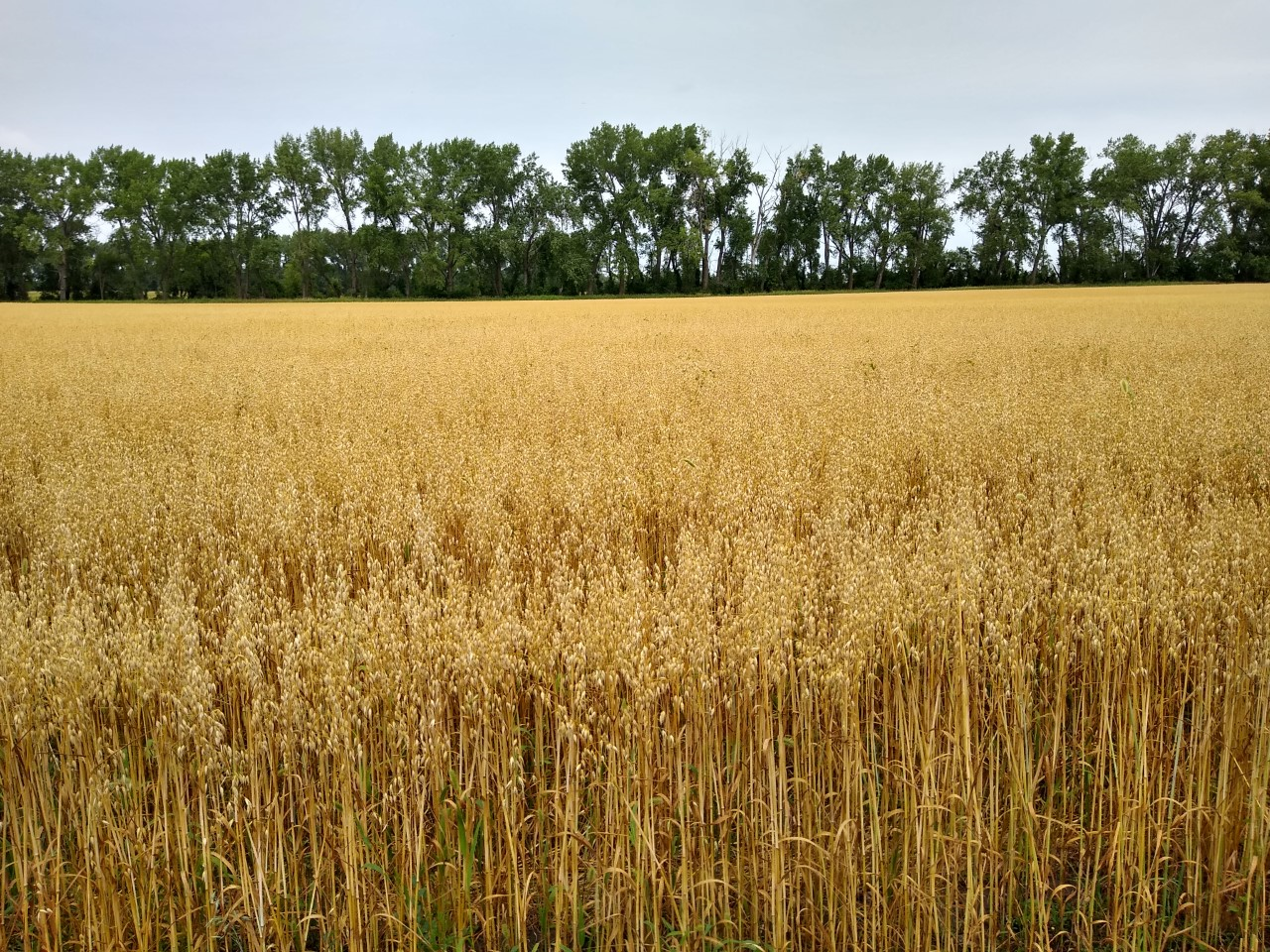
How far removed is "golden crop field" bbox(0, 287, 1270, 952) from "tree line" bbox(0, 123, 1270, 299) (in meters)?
66.9

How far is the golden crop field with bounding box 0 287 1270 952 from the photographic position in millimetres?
1970

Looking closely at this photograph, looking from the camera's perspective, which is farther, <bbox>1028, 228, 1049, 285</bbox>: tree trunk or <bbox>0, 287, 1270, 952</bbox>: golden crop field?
<bbox>1028, 228, 1049, 285</bbox>: tree trunk

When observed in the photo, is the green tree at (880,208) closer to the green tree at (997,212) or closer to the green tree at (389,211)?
the green tree at (997,212)

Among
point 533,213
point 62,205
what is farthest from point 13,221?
point 533,213

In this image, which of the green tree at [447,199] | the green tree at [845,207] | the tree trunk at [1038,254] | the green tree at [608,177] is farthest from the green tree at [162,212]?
the tree trunk at [1038,254]

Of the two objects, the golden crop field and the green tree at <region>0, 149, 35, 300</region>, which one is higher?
the green tree at <region>0, 149, 35, 300</region>

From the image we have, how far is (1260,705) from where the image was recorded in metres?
2.30

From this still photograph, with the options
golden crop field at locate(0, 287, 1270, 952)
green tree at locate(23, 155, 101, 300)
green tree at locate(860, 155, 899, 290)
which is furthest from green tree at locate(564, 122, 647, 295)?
golden crop field at locate(0, 287, 1270, 952)

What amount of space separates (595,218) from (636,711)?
7840 cm

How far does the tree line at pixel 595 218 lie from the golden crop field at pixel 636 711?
220ft

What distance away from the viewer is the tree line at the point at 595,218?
70312mm

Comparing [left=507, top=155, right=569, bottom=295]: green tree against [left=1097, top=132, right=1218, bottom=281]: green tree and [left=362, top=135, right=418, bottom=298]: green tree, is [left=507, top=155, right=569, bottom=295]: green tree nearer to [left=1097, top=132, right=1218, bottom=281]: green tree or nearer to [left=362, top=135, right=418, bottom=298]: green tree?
[left=362, top=135, right=418, bottom=298]: green tree

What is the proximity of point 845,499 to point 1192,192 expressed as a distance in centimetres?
9177

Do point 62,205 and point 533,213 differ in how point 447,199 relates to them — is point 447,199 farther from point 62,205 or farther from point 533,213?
point 62,205
